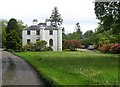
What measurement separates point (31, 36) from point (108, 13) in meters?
49.8

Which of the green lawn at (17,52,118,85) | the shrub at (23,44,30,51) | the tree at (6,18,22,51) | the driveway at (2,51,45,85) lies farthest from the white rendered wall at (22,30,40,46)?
the driveway at (2,51,45,85)

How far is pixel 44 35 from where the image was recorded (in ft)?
278

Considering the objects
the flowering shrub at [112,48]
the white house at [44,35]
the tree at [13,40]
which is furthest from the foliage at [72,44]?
the flowering shrub at [112,48]

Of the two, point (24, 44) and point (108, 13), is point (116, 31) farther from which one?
point (24, 44)

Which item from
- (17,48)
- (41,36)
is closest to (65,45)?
(41,36)

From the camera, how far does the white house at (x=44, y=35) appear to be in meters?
83.8

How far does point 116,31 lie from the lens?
3888cm

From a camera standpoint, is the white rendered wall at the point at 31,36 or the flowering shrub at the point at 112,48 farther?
the white rendered wall at the point at 31,36

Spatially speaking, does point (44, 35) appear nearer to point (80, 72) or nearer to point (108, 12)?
point (108, 12)

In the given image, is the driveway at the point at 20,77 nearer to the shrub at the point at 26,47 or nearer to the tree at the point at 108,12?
the tree at the point at 108,12

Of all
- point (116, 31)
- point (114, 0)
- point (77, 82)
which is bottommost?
point (77, 82)

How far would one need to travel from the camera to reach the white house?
83.8 metres

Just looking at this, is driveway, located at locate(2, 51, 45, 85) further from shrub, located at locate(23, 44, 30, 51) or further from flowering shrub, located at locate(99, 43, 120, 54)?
shrub, located at locate(23, 44, 30, 51)

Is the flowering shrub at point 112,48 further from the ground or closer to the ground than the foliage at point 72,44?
closer to the ground
